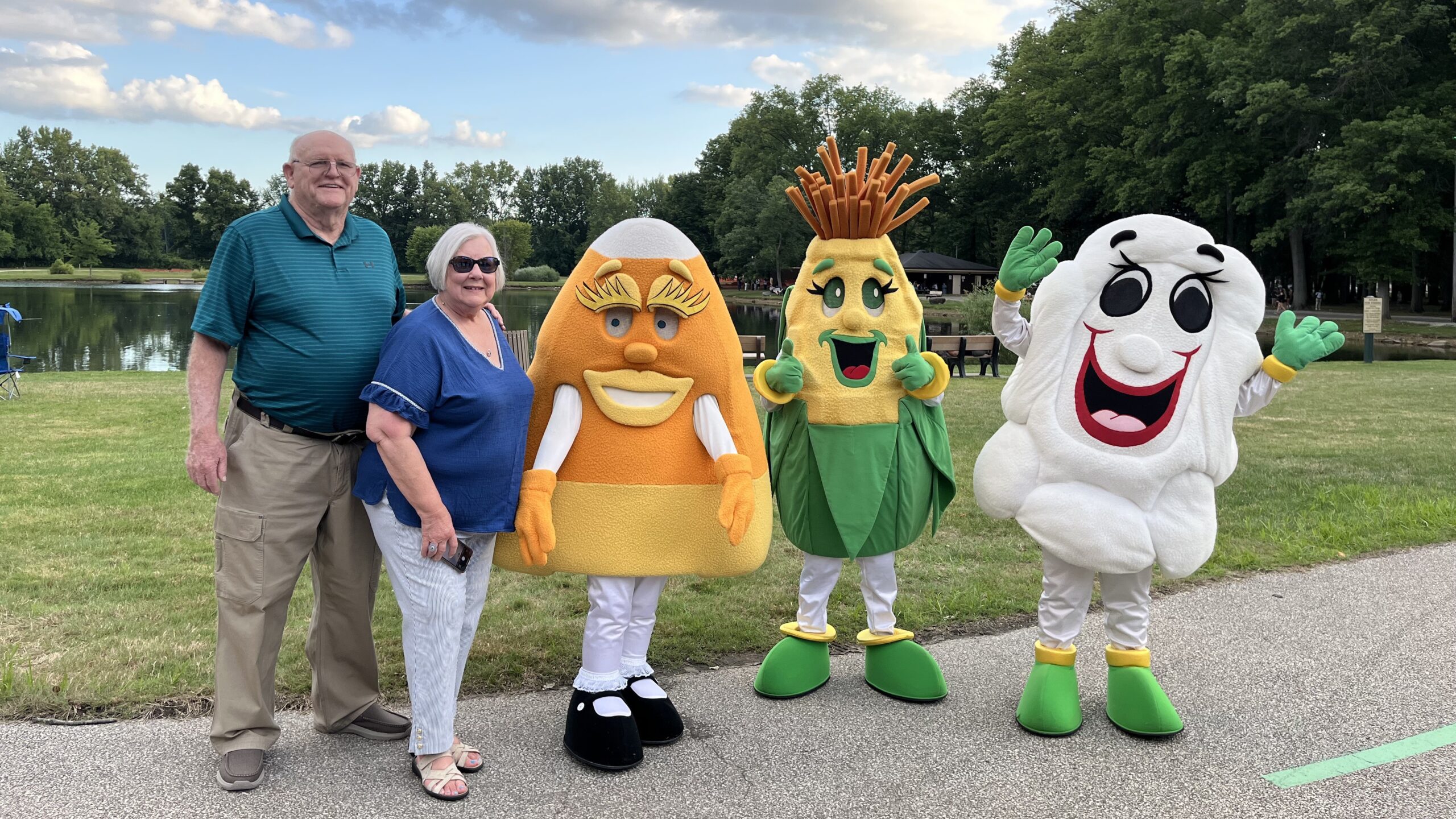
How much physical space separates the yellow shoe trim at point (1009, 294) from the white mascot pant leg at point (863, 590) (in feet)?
3.57

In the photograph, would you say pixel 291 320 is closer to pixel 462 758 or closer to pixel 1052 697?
pixel 462 758

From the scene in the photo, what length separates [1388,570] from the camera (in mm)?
5562

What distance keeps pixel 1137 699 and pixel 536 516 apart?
2266mm

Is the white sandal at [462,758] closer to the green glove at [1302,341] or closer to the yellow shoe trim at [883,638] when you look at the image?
the yellow shoe trim at [883,638]

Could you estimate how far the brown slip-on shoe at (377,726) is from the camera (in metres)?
3.40

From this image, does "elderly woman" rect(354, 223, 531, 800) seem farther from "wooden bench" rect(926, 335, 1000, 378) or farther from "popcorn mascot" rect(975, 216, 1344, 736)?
"wooden bench" rect(926, 335, 1000, 378)

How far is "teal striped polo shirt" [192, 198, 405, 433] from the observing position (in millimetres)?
3029

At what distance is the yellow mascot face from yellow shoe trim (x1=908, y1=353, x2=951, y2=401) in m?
0.07

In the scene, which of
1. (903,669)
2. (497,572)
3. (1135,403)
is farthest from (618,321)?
(497,572)

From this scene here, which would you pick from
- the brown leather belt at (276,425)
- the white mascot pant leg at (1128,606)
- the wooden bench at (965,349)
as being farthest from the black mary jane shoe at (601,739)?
the wooden bench at (965,349)

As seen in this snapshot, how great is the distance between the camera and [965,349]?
16.3m

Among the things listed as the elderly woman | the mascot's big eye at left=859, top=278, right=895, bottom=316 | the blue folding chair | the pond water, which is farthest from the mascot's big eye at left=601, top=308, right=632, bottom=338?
the blue folding chair

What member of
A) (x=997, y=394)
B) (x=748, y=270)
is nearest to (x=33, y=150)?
(x=748, y=270)

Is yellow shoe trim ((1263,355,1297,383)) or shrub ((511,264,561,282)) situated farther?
shrub ((511,264,561,282))
